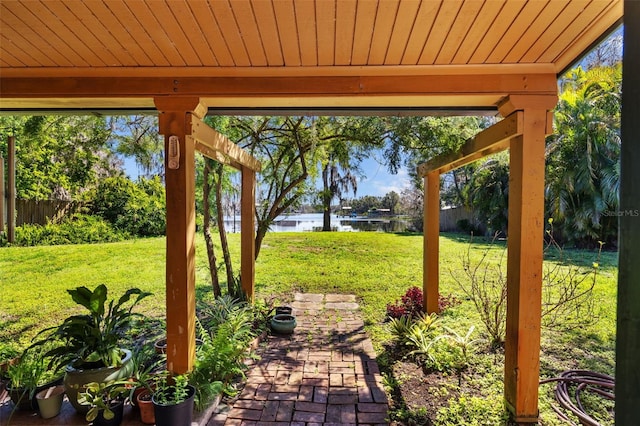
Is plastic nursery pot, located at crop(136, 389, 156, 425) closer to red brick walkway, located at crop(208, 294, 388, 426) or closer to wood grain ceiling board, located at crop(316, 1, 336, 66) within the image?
red brick walkway, located at crop(208, 294, 388, 426)

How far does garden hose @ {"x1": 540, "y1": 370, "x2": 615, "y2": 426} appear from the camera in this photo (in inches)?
92.8

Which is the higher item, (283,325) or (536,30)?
(536,30)

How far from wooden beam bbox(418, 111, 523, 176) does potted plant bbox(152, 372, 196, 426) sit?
2.72m

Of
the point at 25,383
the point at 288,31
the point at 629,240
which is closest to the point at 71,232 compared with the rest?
the point at 25,383

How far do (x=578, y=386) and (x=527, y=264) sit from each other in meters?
1.31

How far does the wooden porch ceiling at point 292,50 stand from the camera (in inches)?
60.9

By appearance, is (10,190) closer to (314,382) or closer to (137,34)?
(137,34)

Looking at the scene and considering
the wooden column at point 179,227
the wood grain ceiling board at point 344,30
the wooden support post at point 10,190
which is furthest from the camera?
the wooden column at point 179,227

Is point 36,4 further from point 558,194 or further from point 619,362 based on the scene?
point 558,194

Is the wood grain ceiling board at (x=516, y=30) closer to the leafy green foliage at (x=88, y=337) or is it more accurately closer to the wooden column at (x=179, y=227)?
the wooden column at (x=179, y=227)

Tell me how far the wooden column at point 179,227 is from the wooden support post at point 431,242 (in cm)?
289

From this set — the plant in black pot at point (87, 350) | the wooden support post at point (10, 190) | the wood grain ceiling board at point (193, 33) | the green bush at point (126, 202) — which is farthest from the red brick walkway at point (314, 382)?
the green bush at point (126, 202)

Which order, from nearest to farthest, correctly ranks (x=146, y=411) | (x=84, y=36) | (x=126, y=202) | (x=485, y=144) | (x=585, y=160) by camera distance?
(x=84, y=36), (x=146, y=411), (x=485, y=144), (x=585, y=160), (x=126, y=202)

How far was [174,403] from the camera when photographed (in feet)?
6.40
